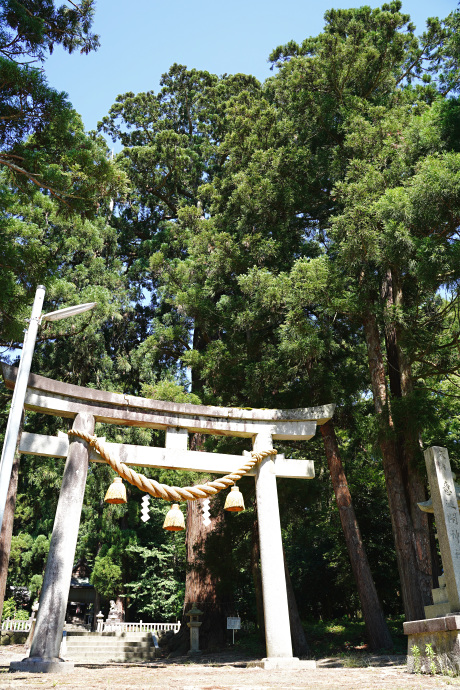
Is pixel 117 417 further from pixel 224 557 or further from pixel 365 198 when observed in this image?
pixel 365 198

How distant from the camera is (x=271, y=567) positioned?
6.59 metres

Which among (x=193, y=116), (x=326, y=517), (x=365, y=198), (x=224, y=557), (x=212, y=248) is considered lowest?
(x=224, y=557)

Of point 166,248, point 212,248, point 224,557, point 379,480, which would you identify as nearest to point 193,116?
point 166,248

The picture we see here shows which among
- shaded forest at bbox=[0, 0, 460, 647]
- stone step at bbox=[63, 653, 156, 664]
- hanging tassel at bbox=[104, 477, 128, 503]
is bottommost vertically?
stone step at bbox=[63, 653, 156, 664]

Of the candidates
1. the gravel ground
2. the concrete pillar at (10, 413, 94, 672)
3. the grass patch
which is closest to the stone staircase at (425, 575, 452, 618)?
the gravel ground

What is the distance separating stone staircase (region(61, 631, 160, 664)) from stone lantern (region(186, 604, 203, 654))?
3.74 feet

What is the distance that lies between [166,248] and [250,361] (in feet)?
20.7

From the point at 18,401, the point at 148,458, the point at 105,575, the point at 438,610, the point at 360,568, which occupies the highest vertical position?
the point at 148,458

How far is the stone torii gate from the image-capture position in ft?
19.3

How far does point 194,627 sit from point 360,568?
4.78 metres

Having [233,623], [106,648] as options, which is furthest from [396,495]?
[106,648]

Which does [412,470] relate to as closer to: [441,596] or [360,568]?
[360,568]

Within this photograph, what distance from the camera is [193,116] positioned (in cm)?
1864

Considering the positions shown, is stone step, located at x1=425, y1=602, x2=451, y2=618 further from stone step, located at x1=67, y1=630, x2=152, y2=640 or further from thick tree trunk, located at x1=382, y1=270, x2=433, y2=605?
stone step, located at x1=67, y1=630, x2=152, y2=640
